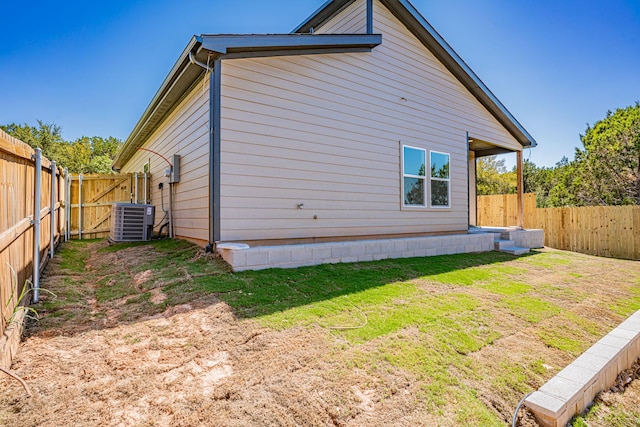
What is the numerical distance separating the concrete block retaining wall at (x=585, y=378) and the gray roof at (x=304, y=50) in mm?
5291

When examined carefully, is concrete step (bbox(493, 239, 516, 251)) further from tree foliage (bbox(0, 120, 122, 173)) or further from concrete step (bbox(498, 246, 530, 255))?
tree foliage (bbox(0, 120, 122, 173))

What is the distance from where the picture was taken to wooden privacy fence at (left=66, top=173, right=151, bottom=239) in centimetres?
863

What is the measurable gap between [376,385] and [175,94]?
6518 mm

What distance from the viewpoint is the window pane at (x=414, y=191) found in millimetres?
7414

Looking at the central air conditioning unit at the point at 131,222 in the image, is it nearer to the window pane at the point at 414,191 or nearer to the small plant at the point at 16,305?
the small plant at the point at 16,305

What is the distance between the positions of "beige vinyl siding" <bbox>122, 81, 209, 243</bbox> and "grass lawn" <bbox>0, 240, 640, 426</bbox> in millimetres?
1034

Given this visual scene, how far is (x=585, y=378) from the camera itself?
7.82 ft

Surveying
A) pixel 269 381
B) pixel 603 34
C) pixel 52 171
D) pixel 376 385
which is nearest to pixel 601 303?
pixel 376 385

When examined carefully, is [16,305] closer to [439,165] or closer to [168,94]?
[168,94]

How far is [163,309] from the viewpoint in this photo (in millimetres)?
3197

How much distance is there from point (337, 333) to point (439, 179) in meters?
6.34

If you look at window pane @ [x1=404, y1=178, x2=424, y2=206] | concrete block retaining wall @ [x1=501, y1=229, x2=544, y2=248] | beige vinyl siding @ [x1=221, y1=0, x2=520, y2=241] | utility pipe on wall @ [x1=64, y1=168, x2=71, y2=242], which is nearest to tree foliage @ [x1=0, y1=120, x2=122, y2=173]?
utility pipe on wall @ [x1=64, y1=168, x2=71, y2=242]

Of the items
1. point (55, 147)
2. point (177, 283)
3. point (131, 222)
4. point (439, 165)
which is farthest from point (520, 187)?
point (55, 147)

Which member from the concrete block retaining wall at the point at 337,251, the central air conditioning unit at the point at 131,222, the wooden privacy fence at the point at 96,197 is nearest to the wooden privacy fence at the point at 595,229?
the concrete block retaining wall at the point at 337,251
